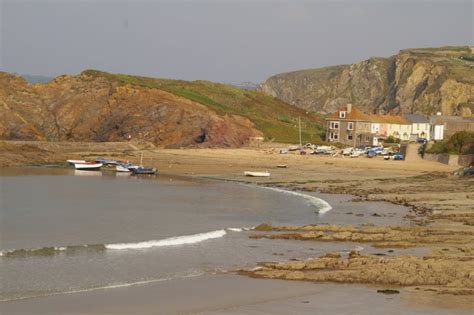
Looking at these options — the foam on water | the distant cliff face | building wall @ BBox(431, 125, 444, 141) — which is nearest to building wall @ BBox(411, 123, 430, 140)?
building wall @ BBox(431, 125, 444, 141)

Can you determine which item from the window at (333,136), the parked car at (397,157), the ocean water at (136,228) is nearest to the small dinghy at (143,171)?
the ocean water at (136,228)

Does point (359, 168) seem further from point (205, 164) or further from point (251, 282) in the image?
point (251, 282)

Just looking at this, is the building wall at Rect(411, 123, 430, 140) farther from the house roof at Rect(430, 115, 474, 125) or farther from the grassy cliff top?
the grassy cliff top

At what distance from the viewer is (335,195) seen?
50625 mm

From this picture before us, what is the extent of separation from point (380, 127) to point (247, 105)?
25.2m

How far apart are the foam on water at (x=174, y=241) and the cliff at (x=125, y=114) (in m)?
A: 60.7

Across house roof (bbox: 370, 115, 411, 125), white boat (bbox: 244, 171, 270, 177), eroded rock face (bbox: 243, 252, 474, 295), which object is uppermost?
house roof (bbox: 370, 115, 411, 125)

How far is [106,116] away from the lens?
103 metres

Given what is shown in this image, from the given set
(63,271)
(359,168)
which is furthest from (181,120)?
(63,271)

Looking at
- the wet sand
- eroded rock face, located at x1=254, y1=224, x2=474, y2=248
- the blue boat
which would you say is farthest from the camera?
the blue boat

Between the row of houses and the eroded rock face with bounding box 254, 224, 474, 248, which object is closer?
the eroded rock face with bounding box 254, 224, 474, 248

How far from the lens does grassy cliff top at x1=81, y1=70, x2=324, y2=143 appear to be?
104 metres

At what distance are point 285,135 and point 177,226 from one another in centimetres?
6707

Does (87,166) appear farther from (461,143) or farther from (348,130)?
(348,130)
